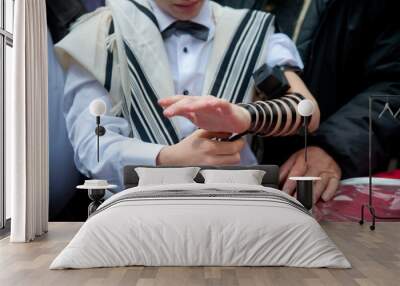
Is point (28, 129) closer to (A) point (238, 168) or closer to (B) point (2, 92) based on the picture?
(B) point (2, 92)

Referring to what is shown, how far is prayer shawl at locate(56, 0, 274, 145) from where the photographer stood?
6551 millimetres

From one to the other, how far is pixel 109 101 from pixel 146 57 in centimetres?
65

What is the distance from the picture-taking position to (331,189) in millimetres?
6625

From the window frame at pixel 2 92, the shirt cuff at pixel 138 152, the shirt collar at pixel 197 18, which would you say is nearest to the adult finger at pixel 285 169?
the shirt cuff at pixel 138 152

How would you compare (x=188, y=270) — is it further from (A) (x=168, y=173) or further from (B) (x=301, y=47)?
(B) (x=301, y=47)

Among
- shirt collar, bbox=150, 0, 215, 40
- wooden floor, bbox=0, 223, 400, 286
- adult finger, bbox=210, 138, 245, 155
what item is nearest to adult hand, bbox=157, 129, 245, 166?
adult finger, bbox=210, 138, 245, 155

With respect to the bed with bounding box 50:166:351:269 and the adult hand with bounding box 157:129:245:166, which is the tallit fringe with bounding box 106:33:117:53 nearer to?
the adult hand with bounding box 157:129:245:166

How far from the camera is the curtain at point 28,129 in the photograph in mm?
5418

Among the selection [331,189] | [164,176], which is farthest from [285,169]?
[164,176]

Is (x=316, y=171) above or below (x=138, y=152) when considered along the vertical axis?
below

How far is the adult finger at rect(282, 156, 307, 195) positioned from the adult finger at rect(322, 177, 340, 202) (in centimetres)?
32

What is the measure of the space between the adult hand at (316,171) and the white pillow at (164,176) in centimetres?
116

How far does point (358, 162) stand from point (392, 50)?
4.42 feet

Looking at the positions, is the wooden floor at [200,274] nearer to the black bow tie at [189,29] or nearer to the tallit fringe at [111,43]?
the tallit fringe at [111,43]
